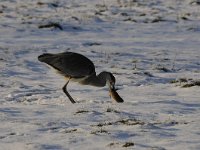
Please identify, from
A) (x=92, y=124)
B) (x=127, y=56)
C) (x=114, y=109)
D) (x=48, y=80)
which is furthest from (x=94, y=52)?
(x=92, y=124)

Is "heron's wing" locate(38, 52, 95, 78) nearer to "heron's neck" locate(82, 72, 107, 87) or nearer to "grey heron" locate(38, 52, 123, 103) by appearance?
"grey heron" locate(38, 52, 123, 103)

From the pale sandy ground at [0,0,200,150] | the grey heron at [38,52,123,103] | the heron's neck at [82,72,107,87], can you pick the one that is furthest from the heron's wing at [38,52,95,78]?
the pale sandy ground at [0,0,200,150]

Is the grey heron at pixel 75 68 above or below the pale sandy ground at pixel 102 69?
above

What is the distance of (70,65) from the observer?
9539 millimetres

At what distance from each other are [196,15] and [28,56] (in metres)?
9.69

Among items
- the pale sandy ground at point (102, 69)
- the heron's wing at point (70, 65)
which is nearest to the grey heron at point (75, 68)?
the heron's wing at point (70, 65)

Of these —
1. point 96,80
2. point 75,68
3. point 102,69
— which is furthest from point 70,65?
point 102,69

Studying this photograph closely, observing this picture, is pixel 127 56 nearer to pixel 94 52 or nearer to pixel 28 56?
pixel 94 52

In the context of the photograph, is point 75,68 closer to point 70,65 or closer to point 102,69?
point 70,65

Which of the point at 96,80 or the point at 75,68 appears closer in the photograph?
the point at 75,68

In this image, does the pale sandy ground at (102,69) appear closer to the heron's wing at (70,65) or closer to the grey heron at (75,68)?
the grey heron at (75,68)

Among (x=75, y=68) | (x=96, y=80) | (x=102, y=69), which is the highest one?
(x=75, y=68)

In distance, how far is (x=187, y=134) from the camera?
6762mm

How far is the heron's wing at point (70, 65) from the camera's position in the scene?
954 cm
